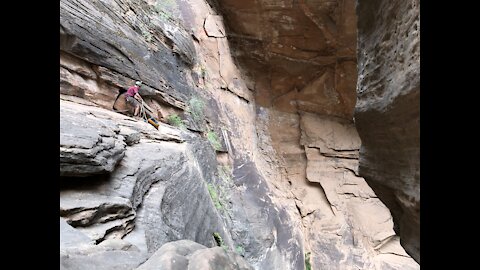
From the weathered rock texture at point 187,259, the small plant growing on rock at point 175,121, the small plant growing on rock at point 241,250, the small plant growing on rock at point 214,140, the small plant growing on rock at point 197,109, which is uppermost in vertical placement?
the small plant growing on rock at point 197,109

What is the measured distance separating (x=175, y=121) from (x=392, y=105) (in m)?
5.78

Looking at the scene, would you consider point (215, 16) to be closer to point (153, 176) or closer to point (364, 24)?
point (153, 176)

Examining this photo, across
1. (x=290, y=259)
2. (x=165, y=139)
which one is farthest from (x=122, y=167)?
(x=290, y=259)

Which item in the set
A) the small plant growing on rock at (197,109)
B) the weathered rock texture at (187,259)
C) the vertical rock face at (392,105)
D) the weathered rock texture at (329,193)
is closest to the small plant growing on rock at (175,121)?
the small plant growing on rock at (197,109)

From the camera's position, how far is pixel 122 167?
13.2 feet

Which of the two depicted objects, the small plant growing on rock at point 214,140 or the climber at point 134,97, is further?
the small plant growing on rock at point 214,140

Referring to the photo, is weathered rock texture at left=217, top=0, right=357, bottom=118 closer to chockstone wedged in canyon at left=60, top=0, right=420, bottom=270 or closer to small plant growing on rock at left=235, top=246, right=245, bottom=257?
chockstone wedged in canyon at left=60, top=0, right=420, bottom=270

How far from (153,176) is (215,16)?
7.27 metres

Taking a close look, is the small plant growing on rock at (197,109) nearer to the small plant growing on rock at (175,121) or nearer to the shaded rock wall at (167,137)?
the shaded rock wall at (167,137)

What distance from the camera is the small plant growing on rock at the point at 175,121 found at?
273 inches

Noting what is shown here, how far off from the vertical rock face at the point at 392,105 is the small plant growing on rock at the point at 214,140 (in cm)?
555

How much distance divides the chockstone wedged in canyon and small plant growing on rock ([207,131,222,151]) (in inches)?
2.3

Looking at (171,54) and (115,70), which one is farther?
(171,54)

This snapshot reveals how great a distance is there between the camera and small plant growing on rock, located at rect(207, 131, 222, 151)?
26.0 feet
